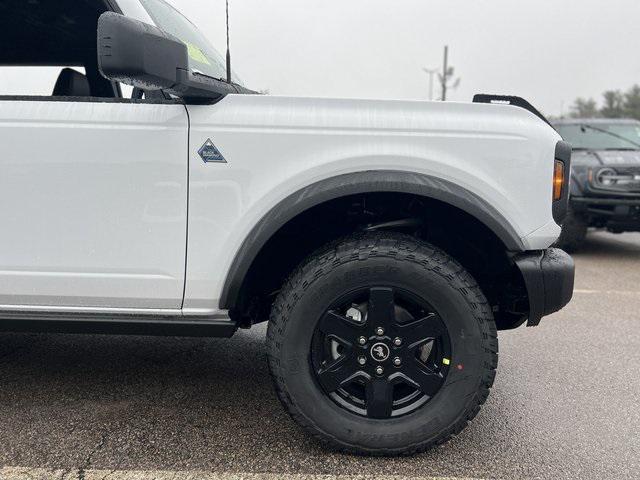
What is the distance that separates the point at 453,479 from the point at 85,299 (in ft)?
5.14

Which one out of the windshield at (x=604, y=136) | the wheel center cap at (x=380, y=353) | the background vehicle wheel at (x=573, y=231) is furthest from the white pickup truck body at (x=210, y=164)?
the windshield at (x=604, y=136)

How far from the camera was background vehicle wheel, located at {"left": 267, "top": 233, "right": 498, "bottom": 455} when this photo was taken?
6.18 ft

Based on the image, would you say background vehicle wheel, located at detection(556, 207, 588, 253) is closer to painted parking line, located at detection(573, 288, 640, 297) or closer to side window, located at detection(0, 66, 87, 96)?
painted parking line, located at detection(573, 288, 640, 297)

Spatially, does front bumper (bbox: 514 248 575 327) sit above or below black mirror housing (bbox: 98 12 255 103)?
below

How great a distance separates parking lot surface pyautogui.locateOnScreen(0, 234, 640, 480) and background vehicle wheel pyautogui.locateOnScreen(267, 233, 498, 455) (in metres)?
0.17

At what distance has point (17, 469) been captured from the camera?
73.8 inches

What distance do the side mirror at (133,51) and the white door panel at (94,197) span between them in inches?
11.0

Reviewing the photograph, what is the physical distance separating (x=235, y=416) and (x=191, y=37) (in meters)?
1.84

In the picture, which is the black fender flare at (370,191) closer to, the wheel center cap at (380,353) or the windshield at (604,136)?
the wheel center cap at (380,353)

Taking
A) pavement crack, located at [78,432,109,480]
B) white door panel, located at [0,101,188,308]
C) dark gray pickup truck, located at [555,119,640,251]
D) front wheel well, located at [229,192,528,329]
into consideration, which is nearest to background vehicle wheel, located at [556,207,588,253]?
dark gray pickup truck, located at [555,119,640,251]

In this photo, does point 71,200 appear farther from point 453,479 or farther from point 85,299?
point 453,479

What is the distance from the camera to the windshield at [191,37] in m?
2.29

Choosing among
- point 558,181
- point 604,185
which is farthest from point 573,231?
point 558,181

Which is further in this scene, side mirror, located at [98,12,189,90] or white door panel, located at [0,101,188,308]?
white door panel, located at [0,101,188,308]
